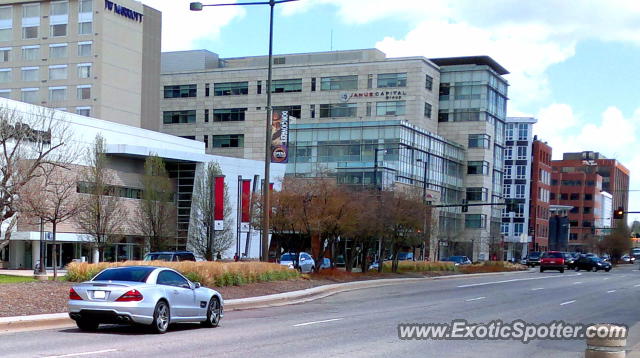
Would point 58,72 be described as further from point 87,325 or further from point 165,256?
point 87,325

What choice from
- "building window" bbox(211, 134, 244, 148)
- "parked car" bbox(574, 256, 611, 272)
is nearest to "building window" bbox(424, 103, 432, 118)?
"building window" bbox(211, 134, 244, 148)

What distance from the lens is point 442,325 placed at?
62.4 feet

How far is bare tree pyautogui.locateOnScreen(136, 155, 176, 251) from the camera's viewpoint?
56719 millimetres

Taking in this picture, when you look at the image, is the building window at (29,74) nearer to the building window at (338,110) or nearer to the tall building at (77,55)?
the tall building at (77,55)

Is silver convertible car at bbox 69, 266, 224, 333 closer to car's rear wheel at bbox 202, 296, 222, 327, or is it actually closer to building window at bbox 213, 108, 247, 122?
car's rear wheel at bbox 202, 296, 222, 327

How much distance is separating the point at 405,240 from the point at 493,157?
62.1 meters

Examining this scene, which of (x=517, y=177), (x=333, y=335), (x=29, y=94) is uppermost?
(x=29, y=94)

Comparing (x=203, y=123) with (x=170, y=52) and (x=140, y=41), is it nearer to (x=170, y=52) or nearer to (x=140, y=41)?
(x=170, y=52)

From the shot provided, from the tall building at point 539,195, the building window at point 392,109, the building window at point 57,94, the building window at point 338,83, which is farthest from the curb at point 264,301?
the tall building at point 539,195

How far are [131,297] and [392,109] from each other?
79.6 meters

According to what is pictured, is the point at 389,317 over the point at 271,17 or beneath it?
beneath

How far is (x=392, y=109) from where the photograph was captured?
306 feet

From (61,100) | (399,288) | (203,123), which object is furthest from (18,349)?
(203,123)

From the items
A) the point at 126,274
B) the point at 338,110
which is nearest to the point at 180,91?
the point at 338,110
